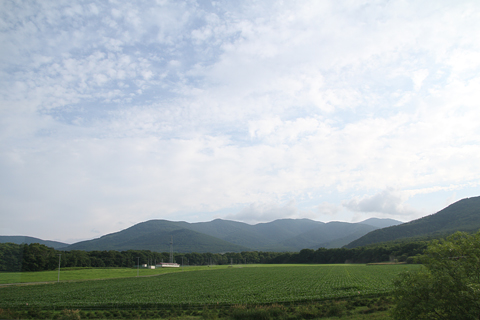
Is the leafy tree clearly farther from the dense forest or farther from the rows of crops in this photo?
the dense forest

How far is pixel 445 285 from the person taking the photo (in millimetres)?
12297

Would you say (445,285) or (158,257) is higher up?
(445,285)

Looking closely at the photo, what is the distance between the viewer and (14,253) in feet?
88.7

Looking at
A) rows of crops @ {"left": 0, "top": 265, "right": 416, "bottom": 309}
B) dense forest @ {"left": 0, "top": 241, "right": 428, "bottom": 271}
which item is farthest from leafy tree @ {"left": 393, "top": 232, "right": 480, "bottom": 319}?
dense forest @ {"left": 0, "top": 241, "right": 428, "bottom": 271}

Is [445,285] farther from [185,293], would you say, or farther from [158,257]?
[158,257]

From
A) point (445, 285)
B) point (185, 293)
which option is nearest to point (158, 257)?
point (185, 293)

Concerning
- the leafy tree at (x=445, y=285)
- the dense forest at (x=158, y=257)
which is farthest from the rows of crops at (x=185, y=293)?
the leafy tree at (x=445, y=285)

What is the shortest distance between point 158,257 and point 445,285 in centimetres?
18502

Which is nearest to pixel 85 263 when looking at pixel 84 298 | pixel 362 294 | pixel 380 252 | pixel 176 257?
pixel 176 257

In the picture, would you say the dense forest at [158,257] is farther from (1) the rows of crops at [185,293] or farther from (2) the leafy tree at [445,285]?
(2) the leafy tree at [445,285]

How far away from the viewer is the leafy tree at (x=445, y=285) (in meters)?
Result: 12.0

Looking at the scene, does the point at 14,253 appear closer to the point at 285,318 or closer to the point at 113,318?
the point at 113,318

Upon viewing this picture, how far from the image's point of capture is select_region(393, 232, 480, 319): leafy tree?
1195 centimetres

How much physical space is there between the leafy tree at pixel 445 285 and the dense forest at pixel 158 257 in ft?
102
